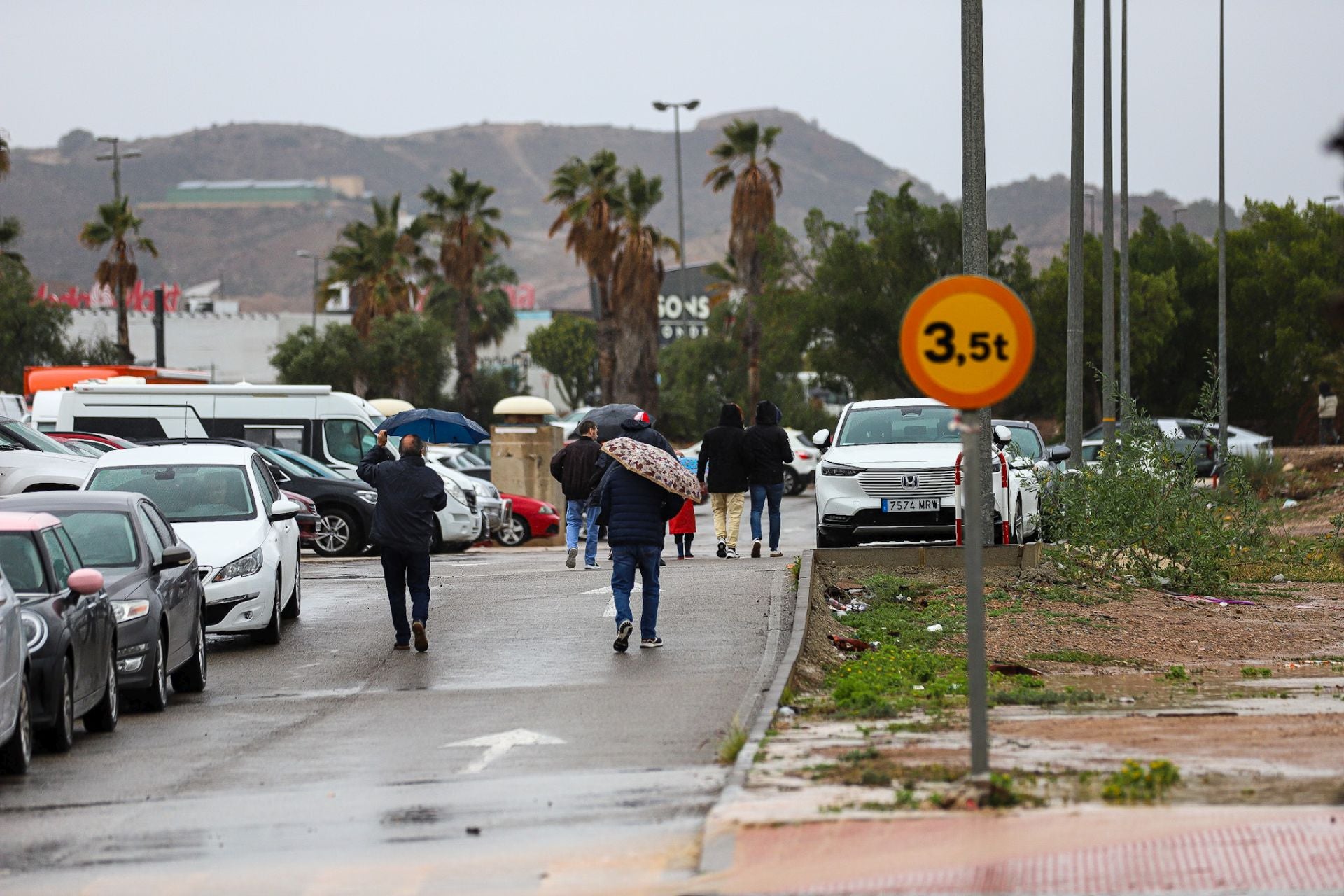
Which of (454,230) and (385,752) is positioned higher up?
(454,230)

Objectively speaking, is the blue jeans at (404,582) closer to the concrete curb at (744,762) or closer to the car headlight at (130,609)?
the car headlight at (130,609)

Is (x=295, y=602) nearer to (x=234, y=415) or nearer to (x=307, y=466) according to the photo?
(x=307, y=466)

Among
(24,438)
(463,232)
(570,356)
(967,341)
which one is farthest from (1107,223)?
(570,356)

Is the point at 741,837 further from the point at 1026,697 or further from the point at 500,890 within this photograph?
the point at 1026,697

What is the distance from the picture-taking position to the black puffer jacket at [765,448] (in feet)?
69.2

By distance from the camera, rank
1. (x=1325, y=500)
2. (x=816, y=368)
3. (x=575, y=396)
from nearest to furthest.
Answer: (x=1325, y=500) < (x=816, y=368) < (x=575, y=396)

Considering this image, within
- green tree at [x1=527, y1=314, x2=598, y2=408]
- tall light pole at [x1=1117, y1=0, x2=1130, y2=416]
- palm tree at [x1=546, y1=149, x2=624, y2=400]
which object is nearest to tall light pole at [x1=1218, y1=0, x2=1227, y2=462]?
tall light pole at [x1=1117, y1=0, x2=1130, y2=416]

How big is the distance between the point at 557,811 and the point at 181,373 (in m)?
32.5

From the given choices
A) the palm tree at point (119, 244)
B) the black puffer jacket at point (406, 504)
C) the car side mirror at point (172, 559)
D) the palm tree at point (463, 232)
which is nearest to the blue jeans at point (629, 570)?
the black puffer jacket at point (406, 504)

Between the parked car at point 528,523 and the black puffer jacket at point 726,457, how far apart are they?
975 cm

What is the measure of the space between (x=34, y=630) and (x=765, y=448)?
12.1 m

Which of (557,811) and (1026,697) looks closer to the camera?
(557,811)

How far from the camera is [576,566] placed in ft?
73.6

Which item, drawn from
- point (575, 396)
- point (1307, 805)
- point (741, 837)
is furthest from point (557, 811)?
point (575, 396)
